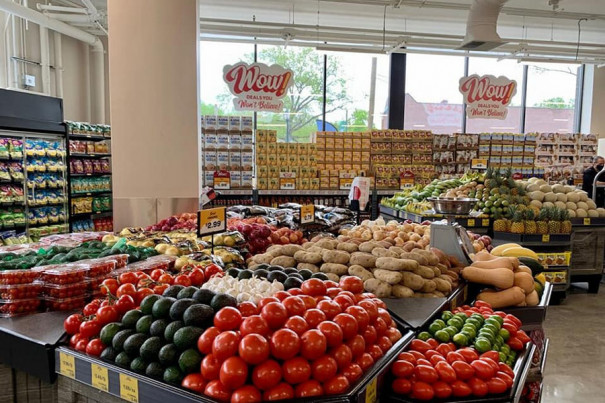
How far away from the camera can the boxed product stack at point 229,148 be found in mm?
7977

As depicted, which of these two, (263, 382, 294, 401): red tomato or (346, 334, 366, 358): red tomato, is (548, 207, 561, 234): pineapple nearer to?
(346, 334, 366, 358): red tomato

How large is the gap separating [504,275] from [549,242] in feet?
10.8

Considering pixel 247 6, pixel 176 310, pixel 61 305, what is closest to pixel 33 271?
pixel 61 305

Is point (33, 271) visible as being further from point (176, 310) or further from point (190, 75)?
point (190, 75)

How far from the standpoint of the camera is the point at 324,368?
1.40m

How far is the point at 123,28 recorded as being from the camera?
4484mm

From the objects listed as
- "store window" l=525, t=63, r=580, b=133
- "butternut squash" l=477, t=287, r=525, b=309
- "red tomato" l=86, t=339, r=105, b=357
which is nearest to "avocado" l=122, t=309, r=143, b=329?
"red tomato" l=86, t=339, r=105, b=357

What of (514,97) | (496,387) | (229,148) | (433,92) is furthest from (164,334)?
(514,97)

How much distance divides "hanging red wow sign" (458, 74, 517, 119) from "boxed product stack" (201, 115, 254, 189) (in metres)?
4.78

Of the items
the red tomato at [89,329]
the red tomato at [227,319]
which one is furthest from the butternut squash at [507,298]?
the red tomato at [89,329]

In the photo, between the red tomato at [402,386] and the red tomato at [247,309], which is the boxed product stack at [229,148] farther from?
the red tomato at [402,386]

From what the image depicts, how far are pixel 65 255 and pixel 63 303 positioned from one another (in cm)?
44

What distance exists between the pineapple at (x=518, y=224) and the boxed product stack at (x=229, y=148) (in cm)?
439

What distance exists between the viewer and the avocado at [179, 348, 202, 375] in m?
1.44
